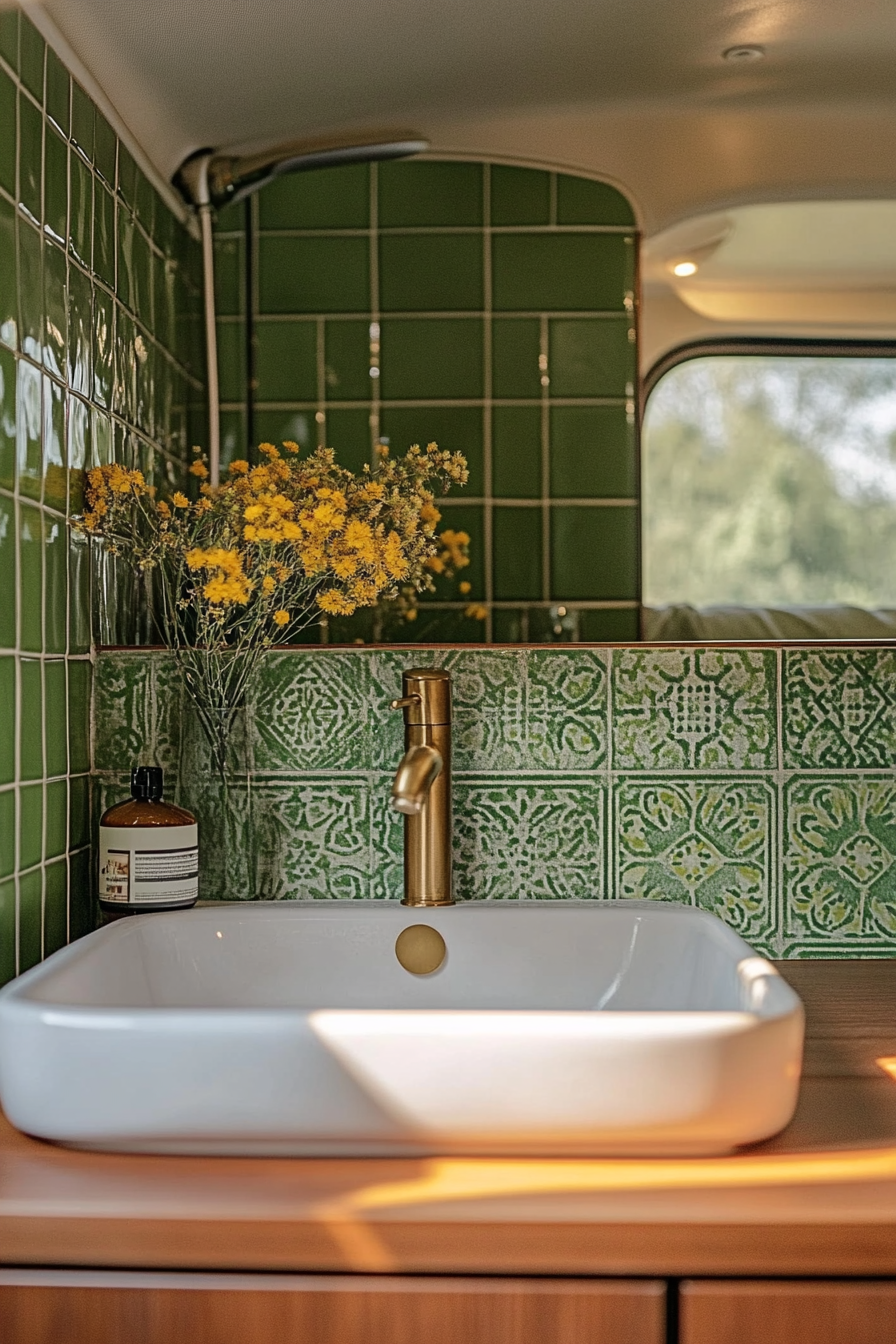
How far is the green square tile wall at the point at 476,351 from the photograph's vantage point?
1299 millimetres

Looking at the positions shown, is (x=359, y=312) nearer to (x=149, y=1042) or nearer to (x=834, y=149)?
(x=834, y=149)

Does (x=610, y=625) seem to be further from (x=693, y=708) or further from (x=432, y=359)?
(x=432, y=359)

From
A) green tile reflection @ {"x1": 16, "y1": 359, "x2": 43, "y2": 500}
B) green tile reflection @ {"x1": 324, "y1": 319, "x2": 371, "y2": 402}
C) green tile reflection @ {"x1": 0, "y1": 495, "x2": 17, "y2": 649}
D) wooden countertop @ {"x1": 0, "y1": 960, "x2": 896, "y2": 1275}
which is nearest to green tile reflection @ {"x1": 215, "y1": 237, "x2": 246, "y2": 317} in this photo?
green tile reflection @ {"x1": 324, "y1": 319, "x2": 371, "y2": 402}

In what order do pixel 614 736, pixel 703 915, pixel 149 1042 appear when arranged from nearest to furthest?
pixel 149 1042 < pixel 703 915 < pixel 614 736

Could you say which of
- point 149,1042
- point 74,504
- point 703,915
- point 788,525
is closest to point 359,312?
point 74,504

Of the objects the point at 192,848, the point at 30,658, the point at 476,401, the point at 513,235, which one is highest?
the point at 513,235

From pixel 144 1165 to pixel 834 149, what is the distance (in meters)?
1.16

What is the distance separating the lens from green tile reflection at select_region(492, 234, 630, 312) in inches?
51.3

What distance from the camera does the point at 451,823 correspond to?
1.19 metres

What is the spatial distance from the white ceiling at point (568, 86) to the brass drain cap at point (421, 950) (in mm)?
769

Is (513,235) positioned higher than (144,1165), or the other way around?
(513,235)

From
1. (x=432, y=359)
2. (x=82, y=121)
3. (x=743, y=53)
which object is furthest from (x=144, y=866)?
(x=743, y=53)

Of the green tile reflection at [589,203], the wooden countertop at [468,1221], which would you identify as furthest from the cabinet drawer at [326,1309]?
the green tile reflection at [589,203]

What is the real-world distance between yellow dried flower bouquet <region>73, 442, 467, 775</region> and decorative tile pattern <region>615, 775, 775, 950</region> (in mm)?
349
